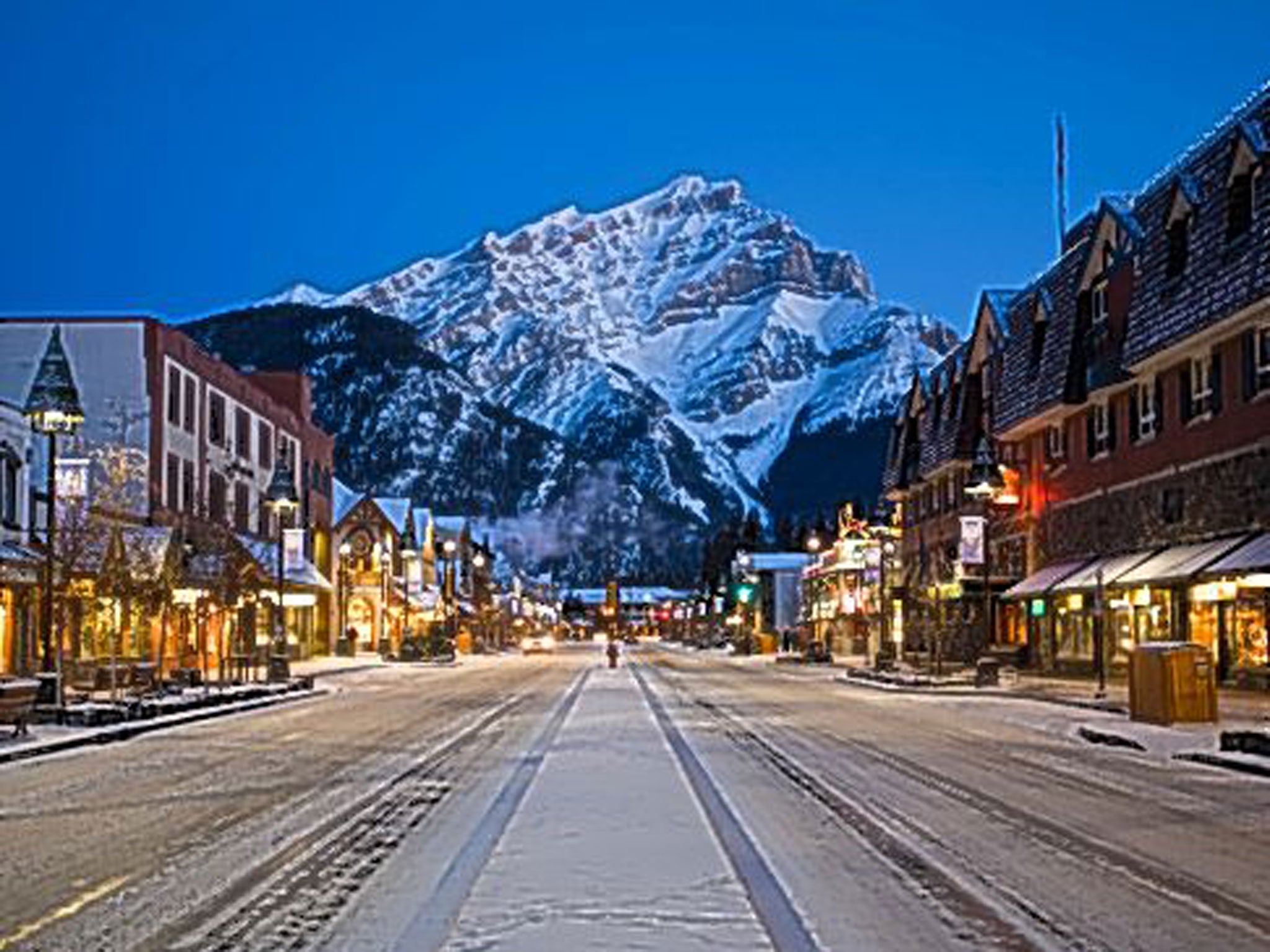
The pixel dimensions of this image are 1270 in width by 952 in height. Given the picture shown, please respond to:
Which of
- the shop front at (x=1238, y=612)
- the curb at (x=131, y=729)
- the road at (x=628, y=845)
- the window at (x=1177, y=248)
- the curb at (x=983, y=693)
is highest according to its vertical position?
the window at (x=1177, y=248)

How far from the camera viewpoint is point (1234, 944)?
1010 cm

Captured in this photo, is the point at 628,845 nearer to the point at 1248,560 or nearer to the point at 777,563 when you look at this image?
the point at 1248,560

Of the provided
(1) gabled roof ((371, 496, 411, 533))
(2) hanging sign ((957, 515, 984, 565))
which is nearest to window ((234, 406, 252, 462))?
(2) hanging sign ((957, 515, 984, 565))

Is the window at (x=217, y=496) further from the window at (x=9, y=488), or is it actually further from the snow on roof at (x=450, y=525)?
the snow on roof at (x=450, y=525)

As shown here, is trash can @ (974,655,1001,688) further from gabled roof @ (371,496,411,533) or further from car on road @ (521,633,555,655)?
car on road @ (521,633,555,655)

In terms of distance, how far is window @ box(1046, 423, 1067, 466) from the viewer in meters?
57.3

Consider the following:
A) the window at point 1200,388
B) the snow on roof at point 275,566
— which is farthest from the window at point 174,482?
the window at point 1200,388

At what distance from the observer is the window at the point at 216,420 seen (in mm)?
70188

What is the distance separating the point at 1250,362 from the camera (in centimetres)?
3981

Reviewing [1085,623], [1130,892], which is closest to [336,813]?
[1130,892]

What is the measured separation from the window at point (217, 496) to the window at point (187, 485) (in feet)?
5.72

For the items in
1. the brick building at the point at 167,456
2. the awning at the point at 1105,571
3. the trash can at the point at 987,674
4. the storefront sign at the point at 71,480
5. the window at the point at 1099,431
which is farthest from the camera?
the brick building at the point at 167,456

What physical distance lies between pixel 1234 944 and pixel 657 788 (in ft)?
32.5

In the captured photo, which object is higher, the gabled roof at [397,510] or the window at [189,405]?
the window at [189,405]
